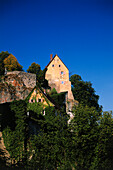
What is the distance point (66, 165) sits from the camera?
42.4 feet

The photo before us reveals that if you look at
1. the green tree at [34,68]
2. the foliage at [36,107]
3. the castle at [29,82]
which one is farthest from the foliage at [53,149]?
the green tree at [34,68]

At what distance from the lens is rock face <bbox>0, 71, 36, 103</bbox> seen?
33.8 meters

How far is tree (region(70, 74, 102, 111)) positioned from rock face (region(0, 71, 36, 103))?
17.0 m

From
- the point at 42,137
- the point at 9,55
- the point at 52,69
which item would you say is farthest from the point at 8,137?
the point at 52,69

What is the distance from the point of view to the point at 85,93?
176 ft

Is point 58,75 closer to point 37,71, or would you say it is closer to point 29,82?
point 37,71

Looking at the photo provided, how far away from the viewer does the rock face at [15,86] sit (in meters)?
33.8

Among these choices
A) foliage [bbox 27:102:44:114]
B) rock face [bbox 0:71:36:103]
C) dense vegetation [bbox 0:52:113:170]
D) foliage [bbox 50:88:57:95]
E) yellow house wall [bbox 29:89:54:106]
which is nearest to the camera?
dense vegetation [bbox 0:52:113:170]

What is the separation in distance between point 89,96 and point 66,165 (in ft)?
138

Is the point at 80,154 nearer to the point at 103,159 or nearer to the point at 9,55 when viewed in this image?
the point at 103,159

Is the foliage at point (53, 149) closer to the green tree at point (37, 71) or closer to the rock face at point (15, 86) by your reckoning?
the rock face at point (15, 86)

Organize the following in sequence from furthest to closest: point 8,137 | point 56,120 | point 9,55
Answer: point 9,55 → point 8,137 → point 56,120

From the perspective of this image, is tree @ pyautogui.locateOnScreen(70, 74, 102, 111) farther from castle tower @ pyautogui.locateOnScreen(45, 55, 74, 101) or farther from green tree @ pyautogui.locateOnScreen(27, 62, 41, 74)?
green tree @ pyautogui.locateOnScreen(27, 62, 41, 74)

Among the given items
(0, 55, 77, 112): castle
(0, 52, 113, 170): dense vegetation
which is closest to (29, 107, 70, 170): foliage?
(0, 52, 113, 170): dense vegetation
